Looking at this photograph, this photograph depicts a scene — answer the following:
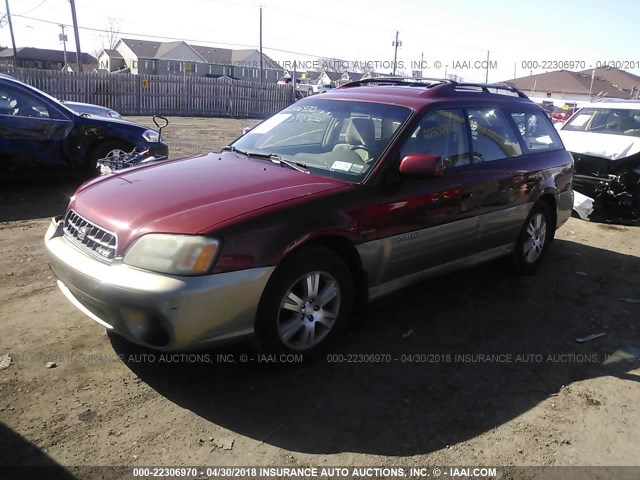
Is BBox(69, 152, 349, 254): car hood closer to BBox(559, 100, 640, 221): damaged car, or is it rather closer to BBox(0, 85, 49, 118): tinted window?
BBox(0, 85, 49, 118): tinted window

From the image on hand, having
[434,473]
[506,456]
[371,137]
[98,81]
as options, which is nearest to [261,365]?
[434,473]

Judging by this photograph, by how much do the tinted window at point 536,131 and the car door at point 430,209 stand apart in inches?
42.1

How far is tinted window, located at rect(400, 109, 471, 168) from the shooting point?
4.08 meters

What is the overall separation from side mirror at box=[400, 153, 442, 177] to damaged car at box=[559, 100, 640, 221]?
5.45 metres

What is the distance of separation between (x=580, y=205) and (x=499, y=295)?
4.05m

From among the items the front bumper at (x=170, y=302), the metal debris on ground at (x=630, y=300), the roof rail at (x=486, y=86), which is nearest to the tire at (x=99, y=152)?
the roof rail at (x=486, y=86)

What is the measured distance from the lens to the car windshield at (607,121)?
9.33 m

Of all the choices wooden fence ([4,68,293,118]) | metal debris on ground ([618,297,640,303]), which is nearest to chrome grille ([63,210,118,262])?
metal debris on ground ([618,297,640,303])

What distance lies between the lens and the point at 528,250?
545 centimetres

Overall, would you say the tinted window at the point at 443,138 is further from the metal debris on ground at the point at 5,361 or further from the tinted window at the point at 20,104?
the tinted window at the point at 20,104

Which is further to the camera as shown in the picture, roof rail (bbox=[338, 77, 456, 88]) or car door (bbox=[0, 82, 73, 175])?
car door (bbox=[0, 82, 73, 175])

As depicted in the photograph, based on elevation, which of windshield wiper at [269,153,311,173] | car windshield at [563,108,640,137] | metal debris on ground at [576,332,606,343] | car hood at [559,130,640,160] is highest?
windshield wiper at [269,153,311,173]

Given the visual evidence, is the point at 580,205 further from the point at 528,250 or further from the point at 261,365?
the point at 261,365

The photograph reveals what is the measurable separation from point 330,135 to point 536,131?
242cm
